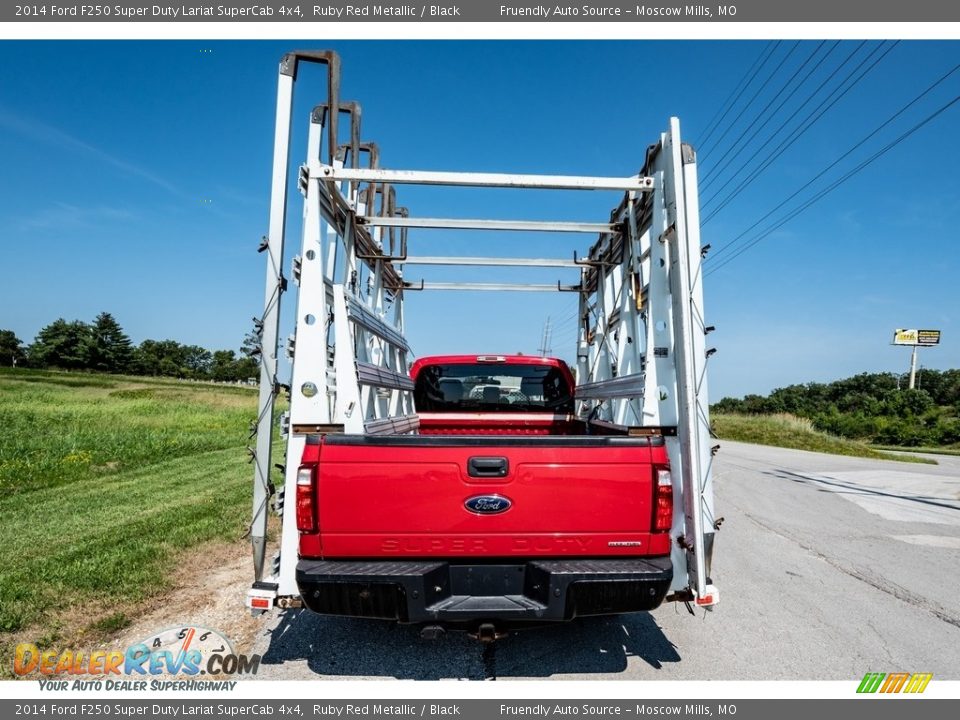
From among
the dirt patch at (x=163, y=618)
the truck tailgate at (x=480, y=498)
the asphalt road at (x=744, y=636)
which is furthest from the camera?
the dirt patch at (x=163, y=618)

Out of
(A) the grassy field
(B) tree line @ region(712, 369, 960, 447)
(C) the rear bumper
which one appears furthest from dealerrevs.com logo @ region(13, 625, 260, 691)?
(B) tree line @ region(712, 369, 960, 447)

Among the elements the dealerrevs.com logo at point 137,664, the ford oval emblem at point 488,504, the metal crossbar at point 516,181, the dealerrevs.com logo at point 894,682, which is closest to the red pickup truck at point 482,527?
the ford oval emblem at point 488,504

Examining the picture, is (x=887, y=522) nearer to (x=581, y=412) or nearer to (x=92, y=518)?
(x=581, y=412)

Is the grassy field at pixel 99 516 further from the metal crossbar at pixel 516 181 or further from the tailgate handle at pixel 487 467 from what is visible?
the metal crossbar at pixel 516 181

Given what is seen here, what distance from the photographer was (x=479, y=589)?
10.1 feet

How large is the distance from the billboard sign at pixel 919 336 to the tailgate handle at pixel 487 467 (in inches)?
3416

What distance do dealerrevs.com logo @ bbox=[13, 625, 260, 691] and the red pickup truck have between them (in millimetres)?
960

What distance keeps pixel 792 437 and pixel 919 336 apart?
62.7 metres

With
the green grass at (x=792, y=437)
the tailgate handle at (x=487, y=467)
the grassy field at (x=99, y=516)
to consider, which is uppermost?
the tailgate handle at (x=487, y=467)

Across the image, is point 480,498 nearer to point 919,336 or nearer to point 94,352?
point 919,336

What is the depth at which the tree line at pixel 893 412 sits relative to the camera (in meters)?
33.6

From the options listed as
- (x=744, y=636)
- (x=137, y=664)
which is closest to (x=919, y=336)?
(x=744, y=636)
